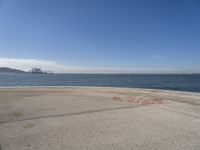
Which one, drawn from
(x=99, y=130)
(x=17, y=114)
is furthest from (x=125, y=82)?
(x=99, y=130)

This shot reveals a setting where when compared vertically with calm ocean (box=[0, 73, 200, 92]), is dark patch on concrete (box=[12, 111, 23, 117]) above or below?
above

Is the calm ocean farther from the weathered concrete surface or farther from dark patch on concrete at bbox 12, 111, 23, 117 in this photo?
dark patch on concrete at bbox 12, 111, 23, 117

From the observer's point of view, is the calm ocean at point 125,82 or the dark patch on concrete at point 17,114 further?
the calm ocean at point 125,82

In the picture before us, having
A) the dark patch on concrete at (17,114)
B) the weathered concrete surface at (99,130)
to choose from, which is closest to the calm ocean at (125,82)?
the weathered concrete surface at (99,130)

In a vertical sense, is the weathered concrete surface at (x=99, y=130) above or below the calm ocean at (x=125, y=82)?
above

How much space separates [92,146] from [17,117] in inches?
176

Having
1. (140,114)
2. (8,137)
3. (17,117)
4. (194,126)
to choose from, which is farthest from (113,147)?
(17,117)

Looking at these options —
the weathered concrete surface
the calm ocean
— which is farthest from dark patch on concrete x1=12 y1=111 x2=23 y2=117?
the calm ocean

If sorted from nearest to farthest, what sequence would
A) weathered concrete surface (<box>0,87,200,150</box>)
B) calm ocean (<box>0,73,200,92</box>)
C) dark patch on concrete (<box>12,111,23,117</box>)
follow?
1. weathered concrete surface (<box>0,87,200,150</box>)
2. dark patch on concrete (<box>12,111,23,117</box>)
3. calm ocean (<box>0,73,200,92</box>)

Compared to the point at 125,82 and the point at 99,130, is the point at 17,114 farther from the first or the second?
the point at 125,82

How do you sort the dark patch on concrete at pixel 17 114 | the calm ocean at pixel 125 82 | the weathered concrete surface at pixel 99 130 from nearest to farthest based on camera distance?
the weathered concrete surface at pixel 99 130 < the dark patch on concrete at pixel 17 114 < the calm ocean at pixel 125 82

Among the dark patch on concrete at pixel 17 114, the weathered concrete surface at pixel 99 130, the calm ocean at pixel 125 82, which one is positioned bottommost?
the calm ocean at pixel 125 82

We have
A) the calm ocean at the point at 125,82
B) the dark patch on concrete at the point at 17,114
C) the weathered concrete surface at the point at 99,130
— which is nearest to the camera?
the weathered concrete surface at the point at 99,130

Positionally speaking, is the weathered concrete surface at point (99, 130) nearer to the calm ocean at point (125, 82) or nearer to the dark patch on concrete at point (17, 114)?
the dark patch on concrete at point (17, 114)
